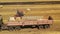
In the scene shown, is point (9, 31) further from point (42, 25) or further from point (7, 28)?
point (42, 25)

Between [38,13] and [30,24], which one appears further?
[38,13]

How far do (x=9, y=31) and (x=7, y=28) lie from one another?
0.07 feet

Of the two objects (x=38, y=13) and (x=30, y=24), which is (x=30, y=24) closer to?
(x=30, y=24)

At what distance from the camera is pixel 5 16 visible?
0.91 m

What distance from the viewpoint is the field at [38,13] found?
81cm

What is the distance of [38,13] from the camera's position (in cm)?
94

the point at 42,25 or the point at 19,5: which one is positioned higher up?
the point at 19,5

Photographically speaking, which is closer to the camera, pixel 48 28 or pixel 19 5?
pixel 48 28

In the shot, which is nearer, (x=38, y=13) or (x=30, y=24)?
(x=30, y=24)

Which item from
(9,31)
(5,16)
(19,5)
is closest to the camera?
(9,31)

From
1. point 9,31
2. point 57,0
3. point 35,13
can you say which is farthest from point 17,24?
point 57,0

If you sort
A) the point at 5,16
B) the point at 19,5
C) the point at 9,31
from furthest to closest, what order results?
1. the point at 19,5
2. the point at 5,16
3. the point at 9,31

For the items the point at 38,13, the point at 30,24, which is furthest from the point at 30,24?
the point at 38,13

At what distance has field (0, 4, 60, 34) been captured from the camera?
2.66 feet
